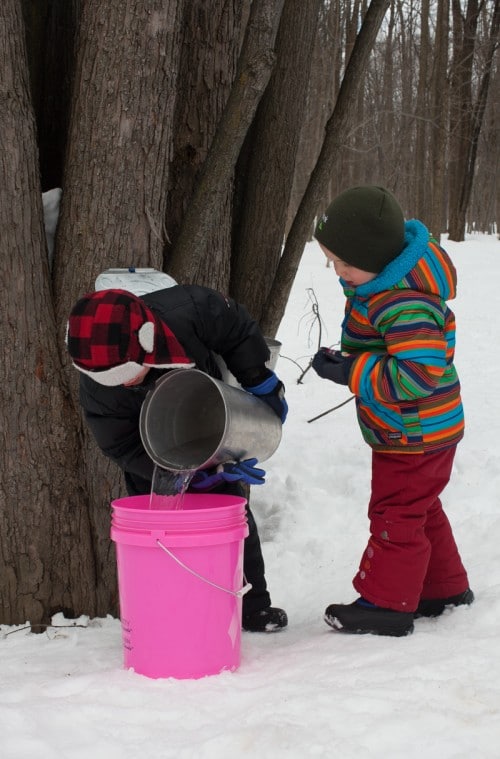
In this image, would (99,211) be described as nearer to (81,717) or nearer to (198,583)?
(198,583)

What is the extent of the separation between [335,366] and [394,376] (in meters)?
0.23

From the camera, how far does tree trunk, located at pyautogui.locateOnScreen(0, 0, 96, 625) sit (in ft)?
9.18

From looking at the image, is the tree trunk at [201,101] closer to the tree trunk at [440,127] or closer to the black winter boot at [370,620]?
the black winter boot at [370,620]

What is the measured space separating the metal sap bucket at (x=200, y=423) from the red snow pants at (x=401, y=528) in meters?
0.41

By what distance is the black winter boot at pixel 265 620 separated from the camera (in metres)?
2.85

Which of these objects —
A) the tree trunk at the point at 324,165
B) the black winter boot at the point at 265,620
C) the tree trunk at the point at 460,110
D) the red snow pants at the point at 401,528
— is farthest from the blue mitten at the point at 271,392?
the tree trunk at the point at 460,110

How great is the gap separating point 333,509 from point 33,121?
2.41m

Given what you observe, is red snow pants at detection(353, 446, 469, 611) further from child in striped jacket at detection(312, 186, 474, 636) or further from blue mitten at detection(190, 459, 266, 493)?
blue mitten at detection(190, 459, 266, 493)

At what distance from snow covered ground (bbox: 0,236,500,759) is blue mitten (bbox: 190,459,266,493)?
0.56m

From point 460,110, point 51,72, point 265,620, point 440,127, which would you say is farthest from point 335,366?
point 460,110

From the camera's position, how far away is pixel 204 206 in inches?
118

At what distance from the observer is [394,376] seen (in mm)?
2508

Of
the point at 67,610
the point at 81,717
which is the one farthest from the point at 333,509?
the point at 81,717

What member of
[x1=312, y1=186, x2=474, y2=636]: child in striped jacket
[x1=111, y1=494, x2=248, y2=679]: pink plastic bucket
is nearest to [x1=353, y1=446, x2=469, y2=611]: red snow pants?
[x1=312, y1=186, x2=474, y2=636]: child in striped jacket
